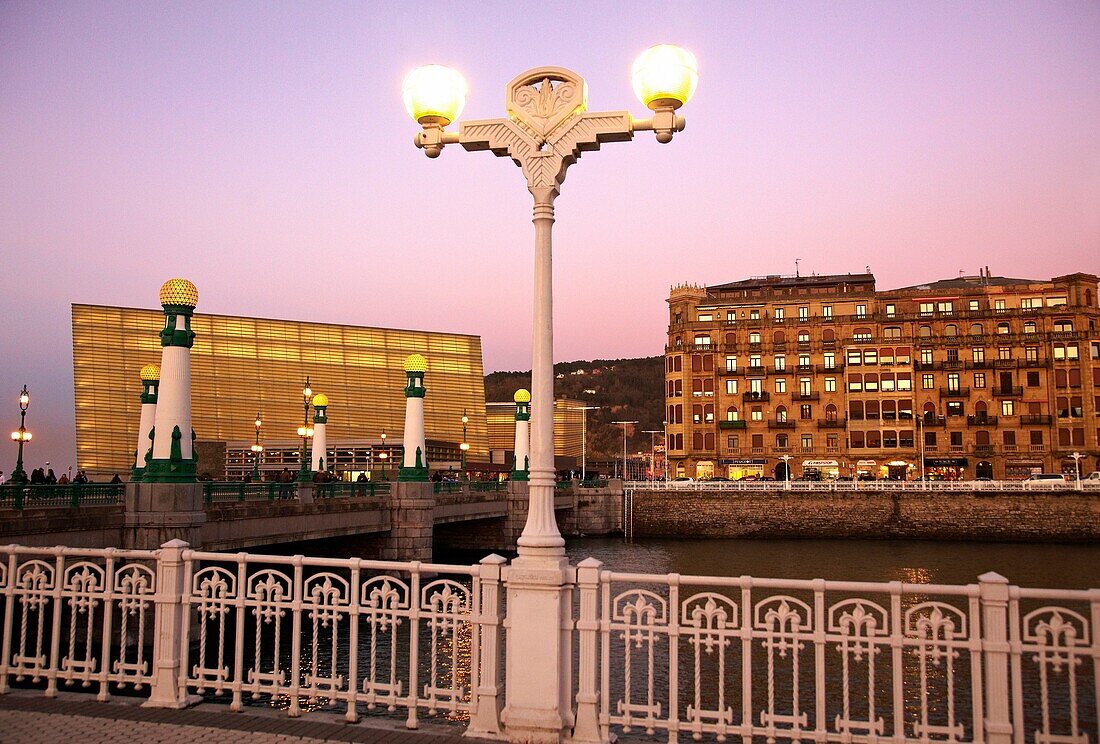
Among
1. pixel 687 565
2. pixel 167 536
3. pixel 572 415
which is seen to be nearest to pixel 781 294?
pixel 572 415

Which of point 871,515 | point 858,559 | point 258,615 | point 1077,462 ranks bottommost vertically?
point 858,559

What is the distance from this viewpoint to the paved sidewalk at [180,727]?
24.5ft

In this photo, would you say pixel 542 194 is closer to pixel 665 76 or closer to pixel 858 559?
pixel 665 76

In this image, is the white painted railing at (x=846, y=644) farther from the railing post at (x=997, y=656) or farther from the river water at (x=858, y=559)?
the river water at (x=858, y=559)

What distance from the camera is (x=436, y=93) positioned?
8.38 m

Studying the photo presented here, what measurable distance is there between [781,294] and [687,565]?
46553 millimetres

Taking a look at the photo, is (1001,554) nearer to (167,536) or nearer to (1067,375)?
(1067,375)

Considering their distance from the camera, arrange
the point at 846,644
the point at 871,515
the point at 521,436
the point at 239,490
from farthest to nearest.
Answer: the point at 871,515 < the point at 521,436 < the point at 239,490 < the point at 846,644

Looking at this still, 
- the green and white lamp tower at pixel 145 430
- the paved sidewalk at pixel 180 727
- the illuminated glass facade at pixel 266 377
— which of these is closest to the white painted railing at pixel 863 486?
the illuminated glass facade at pixel 266 377

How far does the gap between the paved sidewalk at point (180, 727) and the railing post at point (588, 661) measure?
963 mm

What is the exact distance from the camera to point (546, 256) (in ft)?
26.8

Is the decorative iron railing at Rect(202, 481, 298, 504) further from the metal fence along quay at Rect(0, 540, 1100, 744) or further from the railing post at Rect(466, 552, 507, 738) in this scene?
the railing post at Rect(466, 552, 507, 738)

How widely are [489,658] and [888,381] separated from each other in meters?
77.5

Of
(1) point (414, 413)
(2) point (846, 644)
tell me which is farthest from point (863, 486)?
(2) point (846, 644)
